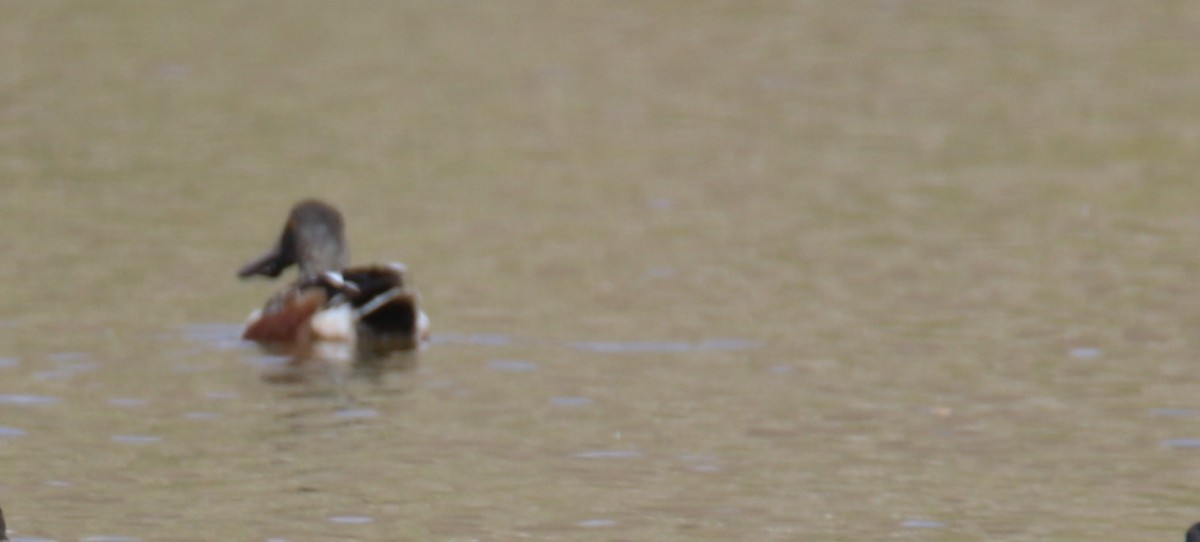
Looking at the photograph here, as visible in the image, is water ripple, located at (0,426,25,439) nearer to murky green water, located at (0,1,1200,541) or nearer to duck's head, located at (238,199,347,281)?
murky green water, located at (0,1,1200,541)

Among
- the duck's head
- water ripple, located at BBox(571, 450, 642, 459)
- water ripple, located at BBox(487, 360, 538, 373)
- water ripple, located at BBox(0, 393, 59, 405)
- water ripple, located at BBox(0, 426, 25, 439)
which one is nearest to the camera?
water ripple, located at BBox(571, 450, 642, 459)

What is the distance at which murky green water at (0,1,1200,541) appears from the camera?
1043 centimetres

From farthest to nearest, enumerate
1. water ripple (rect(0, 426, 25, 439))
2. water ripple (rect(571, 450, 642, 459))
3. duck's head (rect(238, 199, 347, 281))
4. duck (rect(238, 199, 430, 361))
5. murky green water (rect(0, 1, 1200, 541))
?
duck's head (rect(238, 199, 347, 281)), duck (rect(238, 199, 430, 361)), water ripple (rect(0, 426, 25, 439)), water ripple (rect(571, 450, 642, 459)), murky green water (rect(0, 1, 1200, 541))

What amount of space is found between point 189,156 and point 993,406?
1051cm

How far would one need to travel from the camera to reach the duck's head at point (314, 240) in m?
15.6

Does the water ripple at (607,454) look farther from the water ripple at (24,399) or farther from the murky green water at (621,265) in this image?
the water ripple at (24,399)

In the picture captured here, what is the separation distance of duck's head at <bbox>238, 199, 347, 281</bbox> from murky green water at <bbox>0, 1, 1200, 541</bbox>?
1.63 feet

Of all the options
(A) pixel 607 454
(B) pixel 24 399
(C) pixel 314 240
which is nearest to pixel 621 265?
(C) pixel 314 240

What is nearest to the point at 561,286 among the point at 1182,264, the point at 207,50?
the point at 1182,264

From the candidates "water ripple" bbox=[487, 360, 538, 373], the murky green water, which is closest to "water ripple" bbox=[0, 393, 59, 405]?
the murky green water

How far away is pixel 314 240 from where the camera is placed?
15.6 metres

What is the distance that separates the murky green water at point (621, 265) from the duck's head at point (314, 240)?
496 millimetres

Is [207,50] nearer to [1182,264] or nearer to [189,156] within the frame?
[189,156]

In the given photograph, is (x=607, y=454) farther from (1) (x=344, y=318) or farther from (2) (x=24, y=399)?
(1) (x=344, y=318)
